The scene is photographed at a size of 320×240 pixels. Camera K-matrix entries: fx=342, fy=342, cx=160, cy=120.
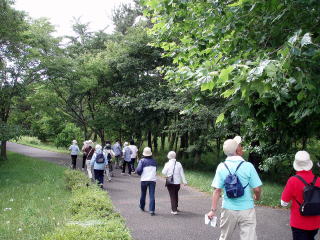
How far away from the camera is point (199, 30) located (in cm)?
721

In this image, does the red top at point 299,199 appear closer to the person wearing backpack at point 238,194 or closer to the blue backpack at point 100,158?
the person wearing backpack at point 238,194

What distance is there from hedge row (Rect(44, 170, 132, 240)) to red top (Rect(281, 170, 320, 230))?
7.64 ft

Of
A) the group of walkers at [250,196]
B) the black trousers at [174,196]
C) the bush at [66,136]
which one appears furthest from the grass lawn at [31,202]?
the bush at [66,136]

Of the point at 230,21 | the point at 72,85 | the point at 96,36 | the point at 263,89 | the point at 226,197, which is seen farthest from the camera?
the point at 96,36

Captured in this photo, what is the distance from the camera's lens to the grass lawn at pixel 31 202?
275 inches

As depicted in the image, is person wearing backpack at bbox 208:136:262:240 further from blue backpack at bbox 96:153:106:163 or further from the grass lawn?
blue backpack at bbox 96:153:106:163

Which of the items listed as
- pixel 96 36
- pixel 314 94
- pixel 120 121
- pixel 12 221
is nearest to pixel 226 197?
pixel 314 94

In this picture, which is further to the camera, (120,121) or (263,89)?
(120,121)

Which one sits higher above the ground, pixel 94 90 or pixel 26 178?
pixel 94 90

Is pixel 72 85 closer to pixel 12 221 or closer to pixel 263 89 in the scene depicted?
pixel 12 221

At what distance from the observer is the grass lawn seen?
698cm

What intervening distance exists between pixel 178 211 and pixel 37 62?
1384 centimetres

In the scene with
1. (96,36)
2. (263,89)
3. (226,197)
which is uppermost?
(96,36)

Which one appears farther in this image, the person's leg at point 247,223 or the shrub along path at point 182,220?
the shrub along path at point 182,220
